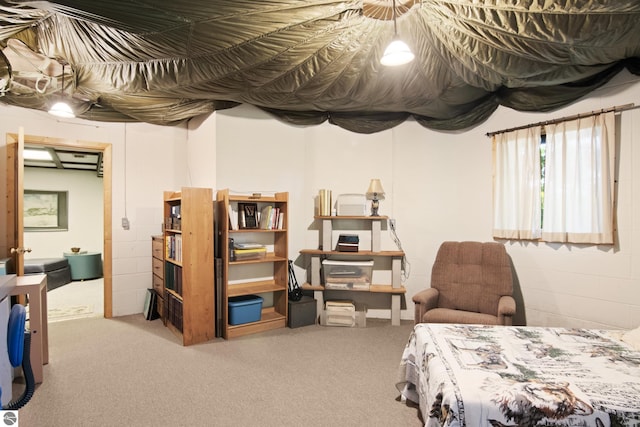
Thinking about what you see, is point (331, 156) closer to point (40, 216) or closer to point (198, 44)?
point (198, 44)

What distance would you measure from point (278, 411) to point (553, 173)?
3.23 m

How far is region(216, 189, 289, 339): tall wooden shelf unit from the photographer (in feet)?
11.4

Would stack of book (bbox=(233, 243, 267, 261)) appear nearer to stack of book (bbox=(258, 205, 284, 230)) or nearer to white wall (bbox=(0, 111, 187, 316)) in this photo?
stack of book (bbox=(258, 205, 284, 230))

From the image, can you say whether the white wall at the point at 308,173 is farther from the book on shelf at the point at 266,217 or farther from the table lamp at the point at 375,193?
the book on shelf at the point at 266,217

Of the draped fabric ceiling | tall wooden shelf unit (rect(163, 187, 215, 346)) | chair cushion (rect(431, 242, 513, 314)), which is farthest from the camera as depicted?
tall wooden shelf unit (rect(163, 187, 215, 346))

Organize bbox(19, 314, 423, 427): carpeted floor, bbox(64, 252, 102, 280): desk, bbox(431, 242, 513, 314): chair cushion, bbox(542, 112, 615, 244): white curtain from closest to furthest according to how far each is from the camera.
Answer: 1. bbox(19, 314, 423, 427): carpeted floor
2. bbox(542, 112, 615, 244): white curtain
3. bbox(431, 242, 513, 314): chair cushion
4. bbox(64, 252, 102, 280): desk

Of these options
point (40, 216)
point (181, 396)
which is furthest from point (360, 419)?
Result: point (40, 216)

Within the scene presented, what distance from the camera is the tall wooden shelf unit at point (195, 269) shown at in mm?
3242

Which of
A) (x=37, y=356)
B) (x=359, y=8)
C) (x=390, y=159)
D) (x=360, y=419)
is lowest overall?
(x=360, y=419)

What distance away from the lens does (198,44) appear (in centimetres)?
226

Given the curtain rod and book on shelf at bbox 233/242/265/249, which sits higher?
the curtain rod

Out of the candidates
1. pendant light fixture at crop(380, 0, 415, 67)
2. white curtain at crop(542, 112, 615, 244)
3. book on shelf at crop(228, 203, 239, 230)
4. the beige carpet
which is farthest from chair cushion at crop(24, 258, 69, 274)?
white curtain at crop(542, 112, 615, 244)

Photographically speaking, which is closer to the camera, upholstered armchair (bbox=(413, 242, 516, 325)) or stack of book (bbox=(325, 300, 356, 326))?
upholstered armchair (bbox=(413, 242, 516, 325))

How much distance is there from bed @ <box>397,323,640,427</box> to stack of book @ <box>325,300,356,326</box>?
1.49 meters
